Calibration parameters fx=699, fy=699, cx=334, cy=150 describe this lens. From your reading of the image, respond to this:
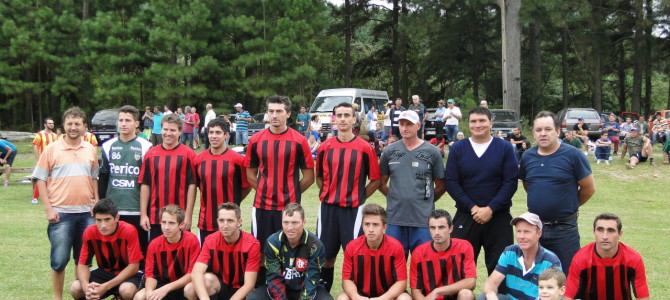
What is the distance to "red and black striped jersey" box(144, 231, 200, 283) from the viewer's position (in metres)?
6.09

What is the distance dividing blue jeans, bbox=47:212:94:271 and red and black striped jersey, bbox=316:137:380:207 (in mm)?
2247

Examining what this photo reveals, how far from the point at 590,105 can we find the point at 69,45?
1221 inches

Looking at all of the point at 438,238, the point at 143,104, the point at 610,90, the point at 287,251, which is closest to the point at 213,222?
the point at 287,251

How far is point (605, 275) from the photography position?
210 inches

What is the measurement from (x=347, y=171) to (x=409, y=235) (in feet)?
2.60

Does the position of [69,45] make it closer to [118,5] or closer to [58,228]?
[118,5]

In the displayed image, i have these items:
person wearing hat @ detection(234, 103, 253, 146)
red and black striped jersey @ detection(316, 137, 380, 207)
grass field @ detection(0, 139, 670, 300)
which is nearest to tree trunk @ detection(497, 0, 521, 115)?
grass field @ detection(0, 139, 670, 300)

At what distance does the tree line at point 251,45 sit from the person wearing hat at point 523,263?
68.2 feet

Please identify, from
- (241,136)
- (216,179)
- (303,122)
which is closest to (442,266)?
(216,179)

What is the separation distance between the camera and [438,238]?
18.6 ft

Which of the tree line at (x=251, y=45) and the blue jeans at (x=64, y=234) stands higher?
A: the tree line at (x=251, y=45)

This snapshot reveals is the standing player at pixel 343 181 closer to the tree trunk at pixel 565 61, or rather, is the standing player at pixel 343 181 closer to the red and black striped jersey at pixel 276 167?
the red and black striped jersey at pixel 276 167

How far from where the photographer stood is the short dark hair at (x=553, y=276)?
5.01 m

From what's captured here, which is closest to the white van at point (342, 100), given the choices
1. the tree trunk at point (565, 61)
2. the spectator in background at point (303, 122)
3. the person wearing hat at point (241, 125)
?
the spectator in background at point (303, 122)
